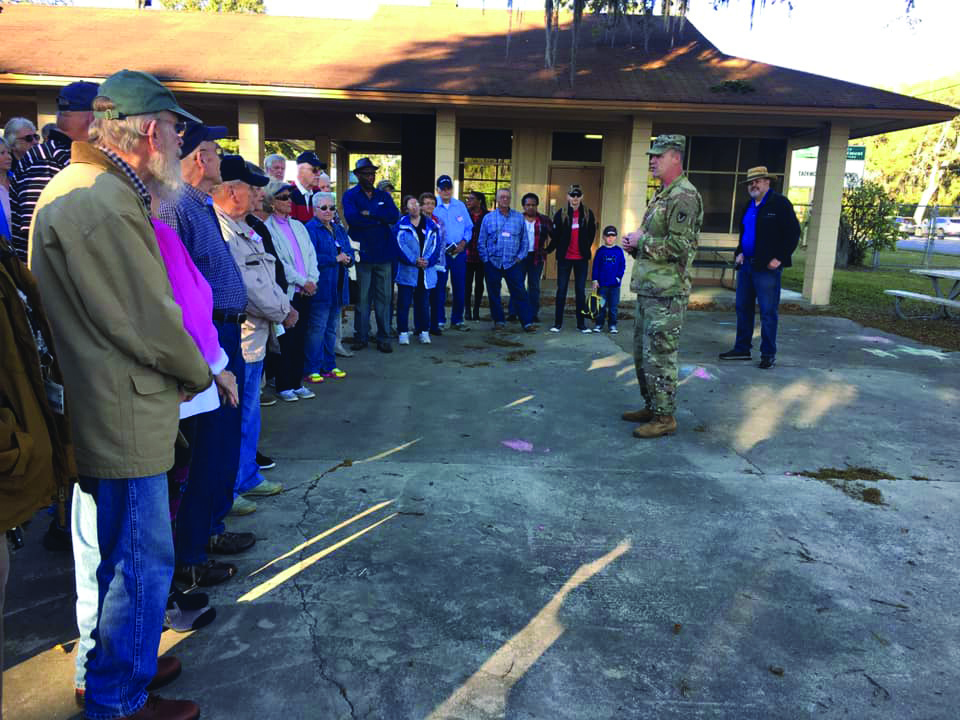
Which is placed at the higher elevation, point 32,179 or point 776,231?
point 32,179

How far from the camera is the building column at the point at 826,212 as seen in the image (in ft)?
40.5

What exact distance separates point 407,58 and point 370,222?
7.36 m

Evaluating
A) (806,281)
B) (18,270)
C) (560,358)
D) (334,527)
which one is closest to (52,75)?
(560,358)

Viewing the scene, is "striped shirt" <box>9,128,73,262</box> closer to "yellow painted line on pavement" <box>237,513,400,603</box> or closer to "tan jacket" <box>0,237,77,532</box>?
"tan jacket" <box>0,237,77,532</box>

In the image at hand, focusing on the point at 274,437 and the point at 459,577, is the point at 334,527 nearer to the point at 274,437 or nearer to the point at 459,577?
the point at 459,577

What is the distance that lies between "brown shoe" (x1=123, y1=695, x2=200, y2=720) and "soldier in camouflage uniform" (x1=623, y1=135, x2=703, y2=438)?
375 cm

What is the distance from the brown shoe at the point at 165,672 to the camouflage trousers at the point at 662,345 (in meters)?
3.82

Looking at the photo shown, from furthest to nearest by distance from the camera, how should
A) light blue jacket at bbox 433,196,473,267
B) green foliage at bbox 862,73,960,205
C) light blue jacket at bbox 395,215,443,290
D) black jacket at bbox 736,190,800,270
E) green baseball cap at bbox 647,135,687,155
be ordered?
green foliage at bbox 862,73,960,205
light blue jacket at bbox 433,196,473,267
light blue jacket at bbox 395,215,443,290
black jacket at bbox 736,190,800,270
green baseball cap at bbox 647,135,687,155

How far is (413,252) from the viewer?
8453mm

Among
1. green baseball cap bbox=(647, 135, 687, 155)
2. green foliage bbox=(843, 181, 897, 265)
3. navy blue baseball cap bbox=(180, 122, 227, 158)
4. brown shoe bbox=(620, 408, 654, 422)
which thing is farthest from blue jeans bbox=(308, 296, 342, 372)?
green foliage bbox=(843, 181, 897, 265)

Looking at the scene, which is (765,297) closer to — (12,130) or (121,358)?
(121,358)

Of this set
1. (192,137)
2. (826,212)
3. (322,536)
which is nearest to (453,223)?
(322,536)

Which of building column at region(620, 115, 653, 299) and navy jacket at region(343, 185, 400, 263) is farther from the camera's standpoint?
building column at region(620, 115, 653, 299)

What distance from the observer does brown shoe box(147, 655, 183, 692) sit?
92.7 inches
